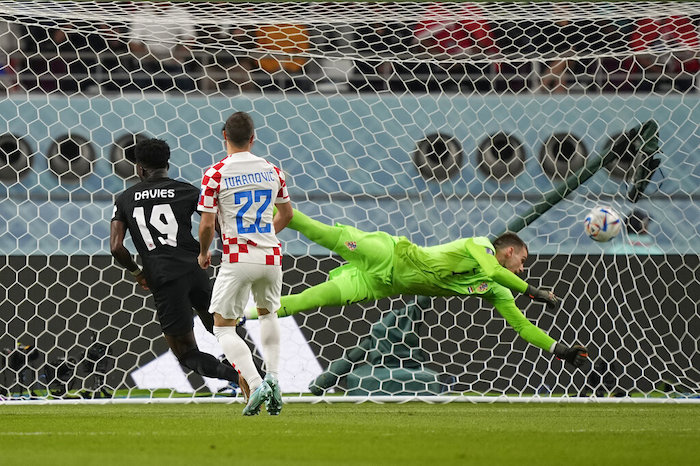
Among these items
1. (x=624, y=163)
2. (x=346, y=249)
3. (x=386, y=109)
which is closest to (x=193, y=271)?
(x=346, y=249)

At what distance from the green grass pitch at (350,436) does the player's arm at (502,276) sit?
0.72m

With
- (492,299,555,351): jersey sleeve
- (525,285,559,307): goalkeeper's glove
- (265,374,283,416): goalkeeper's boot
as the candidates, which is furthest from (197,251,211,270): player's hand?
(492,299,555,351): jersey sleeve

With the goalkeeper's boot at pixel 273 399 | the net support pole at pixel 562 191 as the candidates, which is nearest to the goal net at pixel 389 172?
the net support pole at pixel 562 191

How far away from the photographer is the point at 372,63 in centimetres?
921

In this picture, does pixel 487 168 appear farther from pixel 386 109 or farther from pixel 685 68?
pixel 685 68

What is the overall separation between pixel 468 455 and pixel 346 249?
3470 mm

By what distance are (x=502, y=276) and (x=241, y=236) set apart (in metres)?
2.25

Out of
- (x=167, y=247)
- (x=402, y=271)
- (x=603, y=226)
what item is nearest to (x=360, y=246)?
(x=402, y=271)

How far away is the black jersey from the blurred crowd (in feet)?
11.2

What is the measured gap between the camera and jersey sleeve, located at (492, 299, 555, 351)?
6.82 metres

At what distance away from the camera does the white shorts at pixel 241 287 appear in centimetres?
482

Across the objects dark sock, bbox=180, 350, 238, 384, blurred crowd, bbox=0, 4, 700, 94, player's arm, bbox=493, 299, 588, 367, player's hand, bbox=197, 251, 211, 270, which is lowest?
dark sock, bbox=180, 350, 238, 384

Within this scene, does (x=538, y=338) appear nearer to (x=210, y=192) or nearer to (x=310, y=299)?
(x=310, y=299)

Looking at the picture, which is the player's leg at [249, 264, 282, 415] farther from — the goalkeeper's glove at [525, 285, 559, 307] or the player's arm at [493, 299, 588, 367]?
the player's arm at [493, 299, 588, 367]
